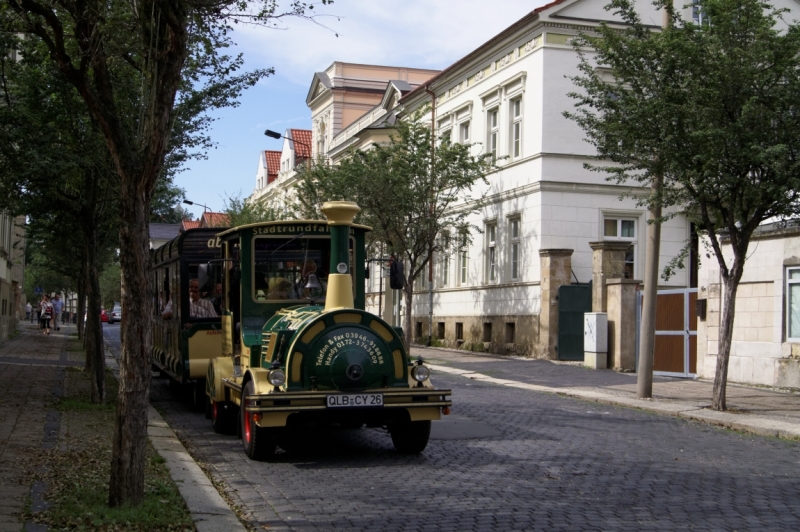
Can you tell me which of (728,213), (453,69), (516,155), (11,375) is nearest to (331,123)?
(453,69)

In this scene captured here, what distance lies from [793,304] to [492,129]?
16.2 meters

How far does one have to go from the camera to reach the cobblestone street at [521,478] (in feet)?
24.2

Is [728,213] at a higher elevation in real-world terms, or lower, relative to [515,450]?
higher

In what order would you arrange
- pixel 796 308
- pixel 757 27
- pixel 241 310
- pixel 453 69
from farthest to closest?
pixel 453 69 → pixel 796 308 → pixel 757 27 → pixel 241 310

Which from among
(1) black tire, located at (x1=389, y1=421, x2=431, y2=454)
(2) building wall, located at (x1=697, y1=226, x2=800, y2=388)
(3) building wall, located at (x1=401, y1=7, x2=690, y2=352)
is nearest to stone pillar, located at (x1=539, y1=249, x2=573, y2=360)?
(3) building wall, located at (x1=401, y1=7, x2=690, y2=352)

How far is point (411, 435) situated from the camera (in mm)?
10453

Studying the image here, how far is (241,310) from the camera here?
11.7 meters

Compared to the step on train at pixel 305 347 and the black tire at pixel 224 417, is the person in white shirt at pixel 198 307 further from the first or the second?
the black tire at pixel 224 417

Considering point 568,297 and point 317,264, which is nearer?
point 317,264

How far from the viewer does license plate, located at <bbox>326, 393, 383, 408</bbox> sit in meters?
9.70

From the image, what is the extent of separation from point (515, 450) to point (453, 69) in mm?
26667

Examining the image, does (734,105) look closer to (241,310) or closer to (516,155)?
(241,310)

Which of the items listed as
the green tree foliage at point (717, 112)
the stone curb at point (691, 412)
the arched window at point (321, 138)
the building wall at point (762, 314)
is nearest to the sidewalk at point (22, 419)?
the stone curb at point (691, 412)

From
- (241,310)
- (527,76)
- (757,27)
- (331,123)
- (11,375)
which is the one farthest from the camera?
(331,123)
